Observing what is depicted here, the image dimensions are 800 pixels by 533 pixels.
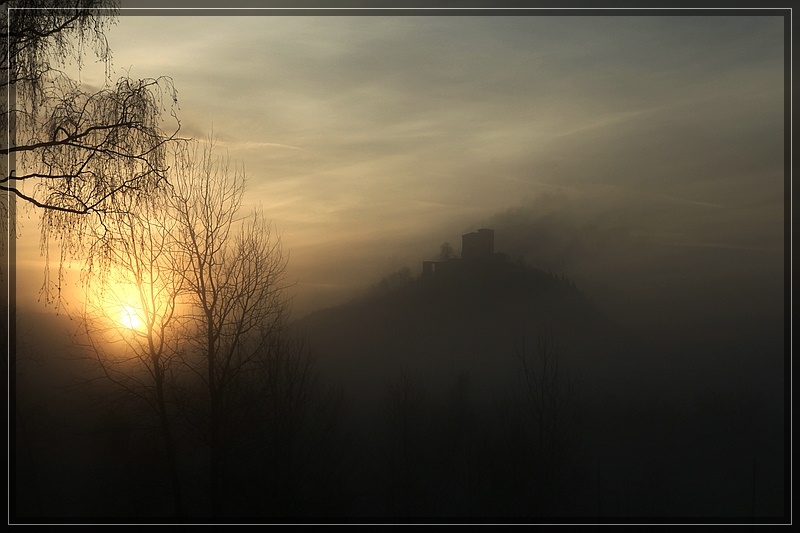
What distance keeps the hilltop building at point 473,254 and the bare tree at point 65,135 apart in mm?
2920

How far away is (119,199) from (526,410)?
4428 mm

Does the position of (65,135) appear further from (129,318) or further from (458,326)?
(458,326)

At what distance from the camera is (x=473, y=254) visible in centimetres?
725

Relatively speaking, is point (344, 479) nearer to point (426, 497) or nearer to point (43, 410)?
point (426, 497)

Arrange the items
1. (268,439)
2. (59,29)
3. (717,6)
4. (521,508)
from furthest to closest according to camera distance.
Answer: (268,439) → (521,508) → (717,6) → (59,29)

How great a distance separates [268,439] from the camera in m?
7.57

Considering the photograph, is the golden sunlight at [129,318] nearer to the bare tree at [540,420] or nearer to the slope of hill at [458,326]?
the slope of hill at [458,326]

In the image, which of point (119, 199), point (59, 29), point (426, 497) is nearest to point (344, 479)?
point (426, 497)

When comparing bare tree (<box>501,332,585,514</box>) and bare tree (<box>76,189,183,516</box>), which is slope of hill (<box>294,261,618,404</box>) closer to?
bare tree (<box>501,332,585,514</box>)

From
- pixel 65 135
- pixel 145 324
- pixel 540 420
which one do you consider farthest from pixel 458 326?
pixel 65 135

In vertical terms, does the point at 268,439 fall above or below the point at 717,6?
below

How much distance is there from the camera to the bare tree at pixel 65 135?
5293mm

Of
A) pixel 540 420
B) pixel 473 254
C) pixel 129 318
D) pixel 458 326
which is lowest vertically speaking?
pixel 540 420

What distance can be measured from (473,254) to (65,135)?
3.97 meters
